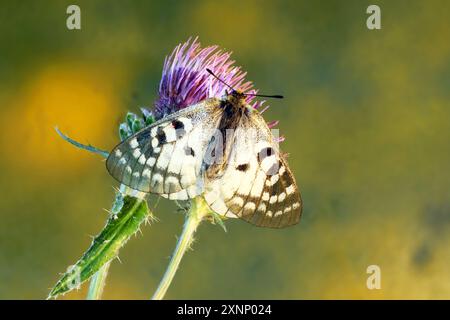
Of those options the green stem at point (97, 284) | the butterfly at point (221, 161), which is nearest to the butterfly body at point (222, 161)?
the butterfly at point (221, 161)

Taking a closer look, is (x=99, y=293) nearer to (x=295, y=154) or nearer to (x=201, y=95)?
(x=201, y=95)

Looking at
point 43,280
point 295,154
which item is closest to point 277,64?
point 295,154

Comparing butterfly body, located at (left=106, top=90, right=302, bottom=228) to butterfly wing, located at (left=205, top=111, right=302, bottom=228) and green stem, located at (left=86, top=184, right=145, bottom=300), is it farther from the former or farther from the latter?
green stem, located at (left=86, top=184, right=145, bottom=300)

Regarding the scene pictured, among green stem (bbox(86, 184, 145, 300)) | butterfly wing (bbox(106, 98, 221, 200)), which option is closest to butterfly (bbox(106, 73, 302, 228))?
butterfly wing (bbox(106, 98, 221, 200))

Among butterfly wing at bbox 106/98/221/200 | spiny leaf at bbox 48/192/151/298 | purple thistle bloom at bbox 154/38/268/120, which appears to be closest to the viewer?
spiny leaf at bbox 48/192/151/298

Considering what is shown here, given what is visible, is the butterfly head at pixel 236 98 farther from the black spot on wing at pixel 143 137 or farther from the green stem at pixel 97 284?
the green stem at pixel 97 284

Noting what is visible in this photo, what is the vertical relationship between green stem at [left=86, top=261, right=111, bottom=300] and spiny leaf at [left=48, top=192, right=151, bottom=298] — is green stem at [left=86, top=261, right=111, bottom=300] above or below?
below
